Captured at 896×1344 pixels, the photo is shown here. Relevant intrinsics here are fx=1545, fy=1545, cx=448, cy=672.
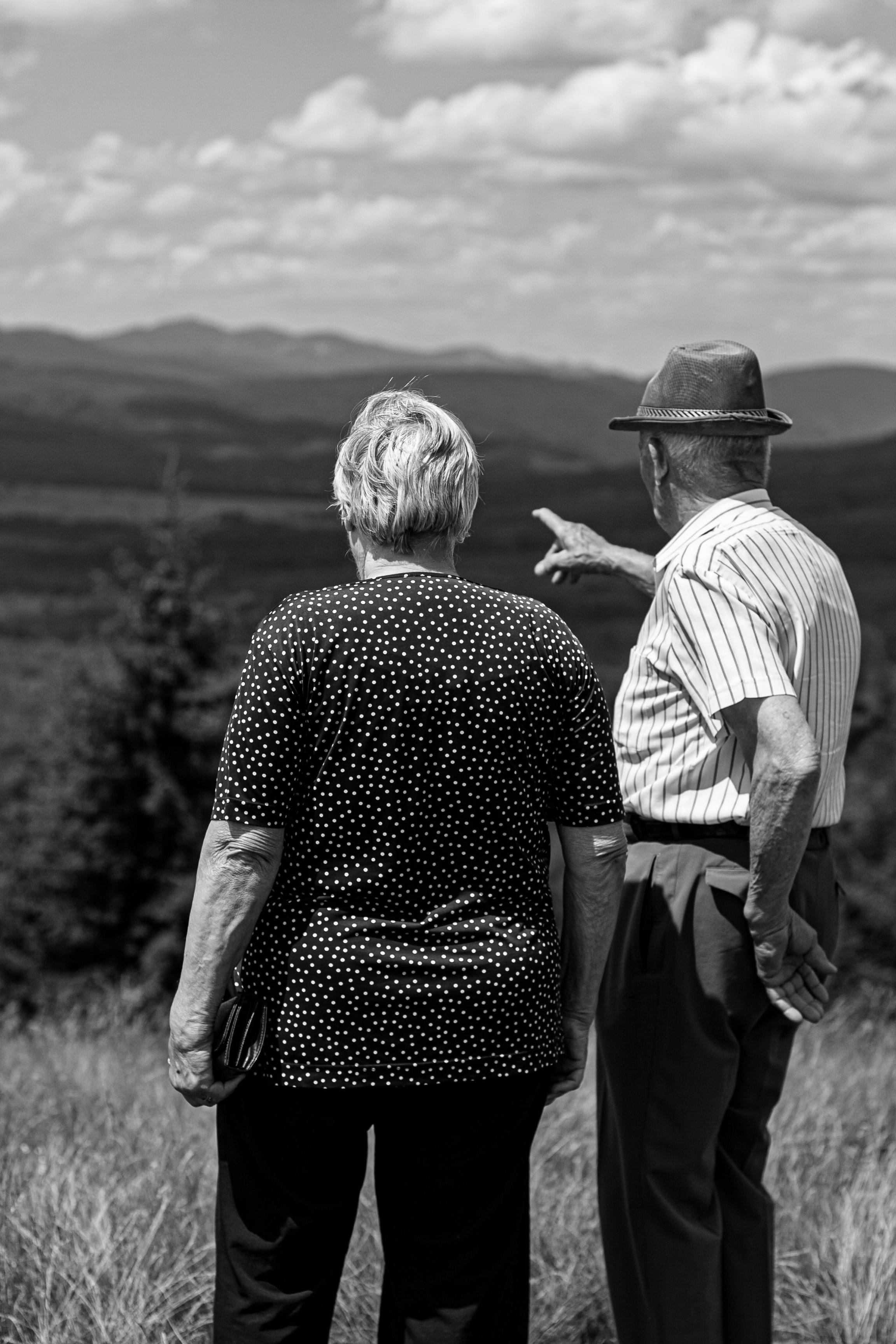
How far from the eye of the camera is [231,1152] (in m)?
2.30

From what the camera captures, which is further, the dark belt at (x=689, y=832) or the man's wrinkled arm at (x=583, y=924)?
the dark belt at (x=689, y=832)

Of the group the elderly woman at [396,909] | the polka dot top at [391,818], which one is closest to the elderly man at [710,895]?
the elderly woman at [396,909]

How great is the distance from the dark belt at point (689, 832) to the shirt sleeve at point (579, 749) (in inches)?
14.5

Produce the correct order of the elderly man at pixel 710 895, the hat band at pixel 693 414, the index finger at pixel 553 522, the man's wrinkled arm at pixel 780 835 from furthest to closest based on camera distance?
the index finger at pixel 553 522 < the hat band at pixel 693 414 < the elderly man at pixel 710 895 < the man's wrinkled arm at pixel 780 835

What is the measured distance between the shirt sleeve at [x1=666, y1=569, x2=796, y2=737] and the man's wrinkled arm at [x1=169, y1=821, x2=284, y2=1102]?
0.81 metres

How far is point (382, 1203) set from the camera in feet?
7.73

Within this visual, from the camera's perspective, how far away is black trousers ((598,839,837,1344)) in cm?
271

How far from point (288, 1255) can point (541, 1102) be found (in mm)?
442

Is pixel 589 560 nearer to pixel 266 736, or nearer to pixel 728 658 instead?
pixel 728 658

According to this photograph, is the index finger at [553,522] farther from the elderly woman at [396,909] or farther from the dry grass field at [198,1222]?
the dry grass field at [198,1222]

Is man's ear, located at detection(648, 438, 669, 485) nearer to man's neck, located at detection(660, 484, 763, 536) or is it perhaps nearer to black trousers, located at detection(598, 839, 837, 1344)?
man's neck, located at detection(660, 484, 763, 536)

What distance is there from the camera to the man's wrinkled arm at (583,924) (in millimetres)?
2412

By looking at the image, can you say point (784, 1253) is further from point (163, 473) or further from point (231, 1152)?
point (163, 473)

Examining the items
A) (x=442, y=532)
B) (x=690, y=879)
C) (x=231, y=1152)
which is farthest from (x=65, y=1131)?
(x=442, y=532)
